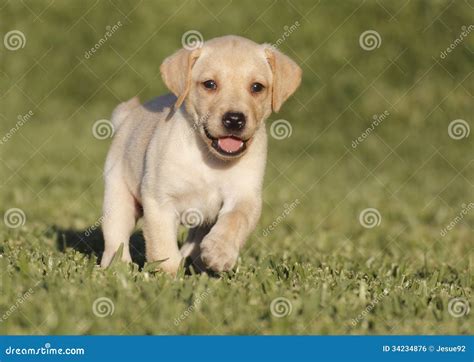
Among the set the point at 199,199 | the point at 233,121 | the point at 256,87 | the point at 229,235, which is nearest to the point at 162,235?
the point at 199,199

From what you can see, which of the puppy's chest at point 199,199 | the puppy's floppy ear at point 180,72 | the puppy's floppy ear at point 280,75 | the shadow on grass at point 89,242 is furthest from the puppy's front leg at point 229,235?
the shadow on grass at point 89,242

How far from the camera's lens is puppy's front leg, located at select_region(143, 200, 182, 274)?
6.34 meters

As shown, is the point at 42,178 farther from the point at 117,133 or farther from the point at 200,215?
the point at 200,215

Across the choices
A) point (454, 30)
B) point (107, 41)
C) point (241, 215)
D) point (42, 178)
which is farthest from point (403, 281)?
point (107, 41)

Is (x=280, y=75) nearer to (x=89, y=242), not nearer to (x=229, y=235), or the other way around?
(x=229, y=235)

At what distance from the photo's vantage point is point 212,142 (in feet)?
20.7

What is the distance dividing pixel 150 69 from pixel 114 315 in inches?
579

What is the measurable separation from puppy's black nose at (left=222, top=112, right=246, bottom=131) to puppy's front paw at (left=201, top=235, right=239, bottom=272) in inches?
29.8

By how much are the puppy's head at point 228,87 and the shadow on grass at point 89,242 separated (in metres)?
1.58

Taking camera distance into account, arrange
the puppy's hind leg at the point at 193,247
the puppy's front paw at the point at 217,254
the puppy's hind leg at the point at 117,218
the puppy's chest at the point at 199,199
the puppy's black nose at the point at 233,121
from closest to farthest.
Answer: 1. the puppy's front paw at the point at 217,254
2. the puppy's black nose at the point at 233,121
3. the puppy's chest at the point at 199,199
4. the puppy's hind leg at the point at 117,218
5. the puppy's hind leg at the point at 193,247

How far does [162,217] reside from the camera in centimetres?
641

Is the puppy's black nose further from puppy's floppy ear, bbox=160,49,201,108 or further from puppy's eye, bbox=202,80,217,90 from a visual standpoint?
puppy's floppy ear, bbox=160,49,201,108

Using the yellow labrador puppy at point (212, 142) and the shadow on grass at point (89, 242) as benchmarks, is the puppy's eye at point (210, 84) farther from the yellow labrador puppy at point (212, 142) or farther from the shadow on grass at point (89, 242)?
the shadow on grass at point (89, 242)

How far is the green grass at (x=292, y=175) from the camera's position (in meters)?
5.41
